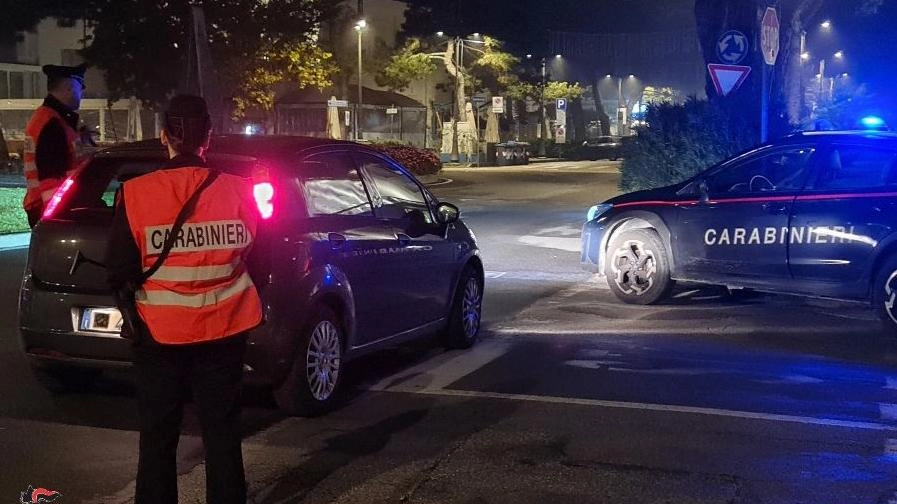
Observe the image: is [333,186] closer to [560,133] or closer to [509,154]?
[509,154]

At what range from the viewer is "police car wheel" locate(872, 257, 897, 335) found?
8.89 m

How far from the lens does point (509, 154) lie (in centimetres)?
5034

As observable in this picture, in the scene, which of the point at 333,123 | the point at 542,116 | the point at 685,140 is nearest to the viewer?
the point at 685,140

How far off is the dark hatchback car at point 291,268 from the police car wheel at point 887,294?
4.12m

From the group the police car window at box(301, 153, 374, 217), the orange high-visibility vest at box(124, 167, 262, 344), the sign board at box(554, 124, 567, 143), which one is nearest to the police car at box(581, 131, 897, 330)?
the police car window at box(301, 153, 374, 217)

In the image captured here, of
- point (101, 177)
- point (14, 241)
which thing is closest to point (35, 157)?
point (101, 177)

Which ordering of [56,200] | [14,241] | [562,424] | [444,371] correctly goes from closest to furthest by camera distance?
[562,424]
[56,200]
[444,371]
[14,241]

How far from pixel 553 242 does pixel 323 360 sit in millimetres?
10589

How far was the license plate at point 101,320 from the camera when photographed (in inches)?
234

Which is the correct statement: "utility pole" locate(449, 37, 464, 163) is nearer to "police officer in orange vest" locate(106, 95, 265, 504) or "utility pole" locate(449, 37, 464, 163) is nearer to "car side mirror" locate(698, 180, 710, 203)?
"car side mirror" locate(698, 180, 710, 203)

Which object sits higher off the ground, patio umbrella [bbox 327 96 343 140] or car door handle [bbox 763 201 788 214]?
patio umbrella [bbox 327 96 343 140]

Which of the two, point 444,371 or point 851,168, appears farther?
point 851,168

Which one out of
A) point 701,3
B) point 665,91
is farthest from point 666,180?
point 665,91

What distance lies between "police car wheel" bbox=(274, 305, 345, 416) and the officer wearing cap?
2.60 m
